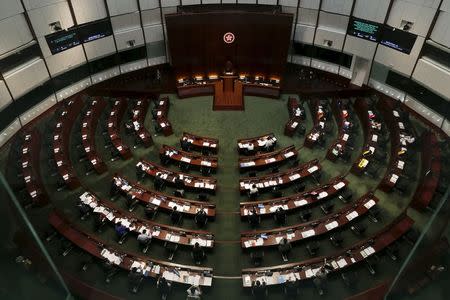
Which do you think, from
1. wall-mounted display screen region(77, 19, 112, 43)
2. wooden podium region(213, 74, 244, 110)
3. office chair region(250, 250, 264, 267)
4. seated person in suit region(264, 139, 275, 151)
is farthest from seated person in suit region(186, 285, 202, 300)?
wall-mounted display screen region(77, 19, 112, 43)

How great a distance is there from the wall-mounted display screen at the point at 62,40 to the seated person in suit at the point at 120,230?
962 centimetres

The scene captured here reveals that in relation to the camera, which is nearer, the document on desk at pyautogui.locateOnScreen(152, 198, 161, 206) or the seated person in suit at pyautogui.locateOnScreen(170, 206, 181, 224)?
the seated person in suit at pyautogui.locateOnScreen(170, 206, 181, 224)

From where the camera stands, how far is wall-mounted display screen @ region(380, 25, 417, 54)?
17.3 m

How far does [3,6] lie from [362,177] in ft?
55.2

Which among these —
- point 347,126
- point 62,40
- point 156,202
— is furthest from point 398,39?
point 62,40

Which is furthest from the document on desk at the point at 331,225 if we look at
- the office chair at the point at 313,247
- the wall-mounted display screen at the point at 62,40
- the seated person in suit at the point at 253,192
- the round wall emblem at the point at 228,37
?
the wall-mounted display screen at the point at 62,40

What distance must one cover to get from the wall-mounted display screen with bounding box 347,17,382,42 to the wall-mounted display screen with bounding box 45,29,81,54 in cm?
1394

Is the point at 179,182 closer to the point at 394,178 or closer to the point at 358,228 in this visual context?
the point at 358,228

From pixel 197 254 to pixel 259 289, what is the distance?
99.8 inches

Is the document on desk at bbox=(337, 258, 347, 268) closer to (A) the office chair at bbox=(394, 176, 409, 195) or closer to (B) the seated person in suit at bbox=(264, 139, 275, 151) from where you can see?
(A) the office chair at bbox=(394, 176, 409, 195)

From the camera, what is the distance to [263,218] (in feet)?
49.4

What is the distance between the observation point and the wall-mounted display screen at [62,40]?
58.3 feet

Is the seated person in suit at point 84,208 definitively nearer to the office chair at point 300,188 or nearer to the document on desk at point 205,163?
the document on desk at point 205,163

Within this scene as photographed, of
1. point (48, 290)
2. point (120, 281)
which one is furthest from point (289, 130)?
point (48, 290)
